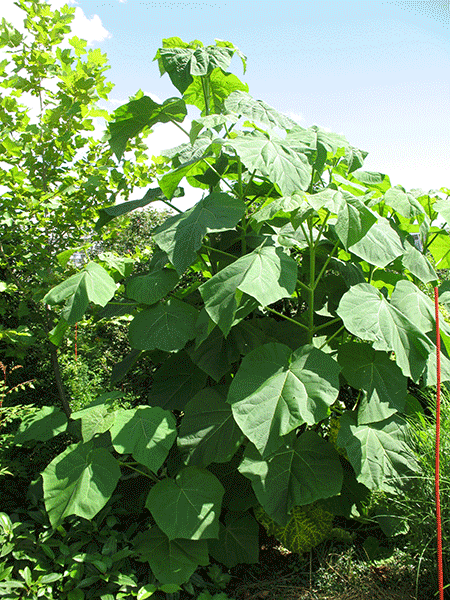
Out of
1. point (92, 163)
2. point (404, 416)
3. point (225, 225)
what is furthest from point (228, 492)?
point (92, 163)

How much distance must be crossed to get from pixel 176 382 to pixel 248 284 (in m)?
0.95

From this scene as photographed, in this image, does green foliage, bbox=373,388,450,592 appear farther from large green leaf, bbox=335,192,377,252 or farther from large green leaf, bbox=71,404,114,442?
large green leaf, bbox=71,404,114,442

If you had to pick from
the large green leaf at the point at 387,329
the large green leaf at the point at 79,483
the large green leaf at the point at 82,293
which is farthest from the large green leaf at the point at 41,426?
the large green leaf at the point at 387,329

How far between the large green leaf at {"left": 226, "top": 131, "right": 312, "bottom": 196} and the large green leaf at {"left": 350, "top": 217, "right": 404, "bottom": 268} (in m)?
0.40

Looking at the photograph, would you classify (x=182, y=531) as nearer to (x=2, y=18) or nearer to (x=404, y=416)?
(x=404, y=416)

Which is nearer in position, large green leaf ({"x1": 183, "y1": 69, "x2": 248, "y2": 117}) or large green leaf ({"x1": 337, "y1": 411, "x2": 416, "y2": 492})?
large green leaf ({"x1": 337, "y1": 411, "x2": 416, "y2": 492})

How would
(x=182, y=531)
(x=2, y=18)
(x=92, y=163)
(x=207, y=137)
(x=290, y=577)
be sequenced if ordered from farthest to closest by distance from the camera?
(x=92, y=163), (x=2, y=18), (x=207, y=137), (x=290, y=577), (x=182, y=531)

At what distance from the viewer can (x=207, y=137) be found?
2.36 metres

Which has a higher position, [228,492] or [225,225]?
[225,225]

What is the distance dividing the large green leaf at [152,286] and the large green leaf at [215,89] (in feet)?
2.89

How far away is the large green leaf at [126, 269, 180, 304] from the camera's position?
2209mm

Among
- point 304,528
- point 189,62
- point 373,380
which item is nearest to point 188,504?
point 304,528

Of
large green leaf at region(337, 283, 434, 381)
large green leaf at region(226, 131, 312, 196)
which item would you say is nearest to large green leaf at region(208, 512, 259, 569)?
large green leaf at region(337, 283, 434, 381)

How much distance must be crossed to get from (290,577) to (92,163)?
2657 millimetres
